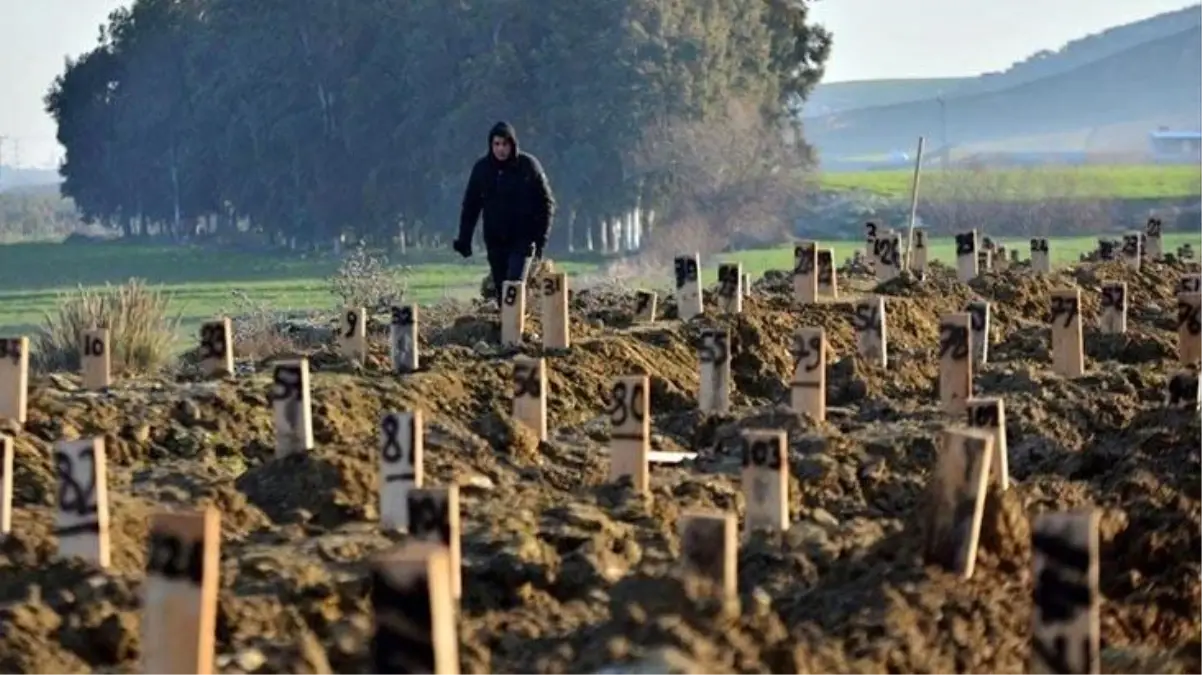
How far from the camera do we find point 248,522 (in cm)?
960

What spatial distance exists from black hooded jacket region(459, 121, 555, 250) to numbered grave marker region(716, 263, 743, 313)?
1391mm

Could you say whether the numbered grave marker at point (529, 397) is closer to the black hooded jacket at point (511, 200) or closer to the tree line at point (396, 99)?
the black hooded jacket at point (511, 200)

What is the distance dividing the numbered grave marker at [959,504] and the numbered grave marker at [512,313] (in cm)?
855

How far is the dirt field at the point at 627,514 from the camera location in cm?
667

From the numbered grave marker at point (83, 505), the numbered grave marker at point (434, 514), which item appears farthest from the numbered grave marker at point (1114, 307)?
the numbered grave marker at point (434, 514)

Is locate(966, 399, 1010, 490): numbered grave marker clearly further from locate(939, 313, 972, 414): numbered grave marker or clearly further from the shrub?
the shrub


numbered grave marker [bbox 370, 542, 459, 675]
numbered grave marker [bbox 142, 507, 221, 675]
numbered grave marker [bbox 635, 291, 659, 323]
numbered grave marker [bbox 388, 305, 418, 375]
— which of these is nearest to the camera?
numbered grave marker [bbox 370, 542, 459, 675]

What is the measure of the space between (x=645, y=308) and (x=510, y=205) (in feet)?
4.02

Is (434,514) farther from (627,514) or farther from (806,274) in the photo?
(806,274)

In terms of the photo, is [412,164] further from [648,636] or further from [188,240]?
[648,636]

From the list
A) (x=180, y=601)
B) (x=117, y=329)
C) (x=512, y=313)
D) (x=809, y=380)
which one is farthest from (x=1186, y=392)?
(x=117, y=329)

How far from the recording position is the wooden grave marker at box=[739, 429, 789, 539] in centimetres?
873

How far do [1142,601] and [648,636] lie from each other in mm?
2226

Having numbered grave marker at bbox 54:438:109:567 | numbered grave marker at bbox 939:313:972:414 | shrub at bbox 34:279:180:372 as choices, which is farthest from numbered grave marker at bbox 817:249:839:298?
numbered grave marker at bbox 54:438:109:567
